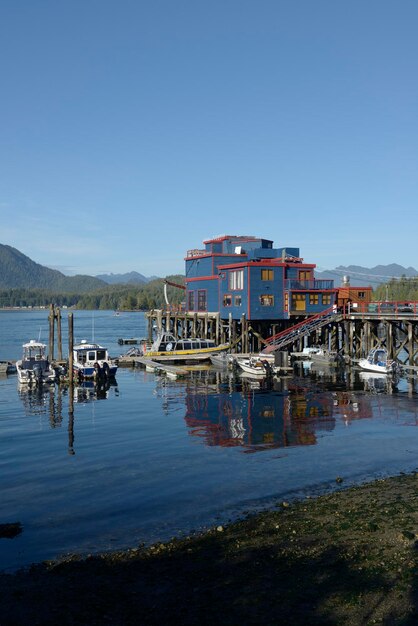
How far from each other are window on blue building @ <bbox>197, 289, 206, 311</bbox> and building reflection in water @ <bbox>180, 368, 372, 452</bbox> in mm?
27438

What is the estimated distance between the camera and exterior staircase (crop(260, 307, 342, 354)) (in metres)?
68.4

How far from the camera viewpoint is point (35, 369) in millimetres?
55031

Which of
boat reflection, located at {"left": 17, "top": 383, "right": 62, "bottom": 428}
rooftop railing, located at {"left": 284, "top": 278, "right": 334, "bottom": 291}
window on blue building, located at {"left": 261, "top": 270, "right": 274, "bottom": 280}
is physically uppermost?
window on blue building, located at {"left": 261, "top": 270, "right": 274, "bottom": 280}

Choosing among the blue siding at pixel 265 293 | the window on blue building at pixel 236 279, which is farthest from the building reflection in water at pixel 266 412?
the window on blue building at pixel 236 279

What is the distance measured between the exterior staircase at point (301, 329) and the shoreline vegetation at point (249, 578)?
4811 cm

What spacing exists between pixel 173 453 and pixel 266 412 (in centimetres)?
1196

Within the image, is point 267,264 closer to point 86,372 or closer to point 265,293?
point 265,293

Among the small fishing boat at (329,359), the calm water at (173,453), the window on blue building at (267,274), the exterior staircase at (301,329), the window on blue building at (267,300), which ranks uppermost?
the window on blue building at (267,274)

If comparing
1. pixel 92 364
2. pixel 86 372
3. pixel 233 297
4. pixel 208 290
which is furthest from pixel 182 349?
pixel 86 372

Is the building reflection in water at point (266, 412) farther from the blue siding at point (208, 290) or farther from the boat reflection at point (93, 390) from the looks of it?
the blue siding at point (208, 290)

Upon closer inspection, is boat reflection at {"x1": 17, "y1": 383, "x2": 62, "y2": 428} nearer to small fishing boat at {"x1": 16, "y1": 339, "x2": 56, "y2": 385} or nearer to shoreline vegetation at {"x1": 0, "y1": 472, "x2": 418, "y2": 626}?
small fishing boat at {"x1": 16, "y1": 339, "x2": 56, "y2": 385}

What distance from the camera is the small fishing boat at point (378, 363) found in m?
58.3

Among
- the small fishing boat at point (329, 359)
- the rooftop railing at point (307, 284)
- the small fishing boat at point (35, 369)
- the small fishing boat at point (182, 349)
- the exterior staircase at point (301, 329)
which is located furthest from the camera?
the rooftop railing at point (307, 284)

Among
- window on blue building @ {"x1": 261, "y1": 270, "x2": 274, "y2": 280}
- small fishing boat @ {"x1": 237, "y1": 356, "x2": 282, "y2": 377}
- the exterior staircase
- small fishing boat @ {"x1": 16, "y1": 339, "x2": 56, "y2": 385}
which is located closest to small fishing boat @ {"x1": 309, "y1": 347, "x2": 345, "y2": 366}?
the exterior staircase
